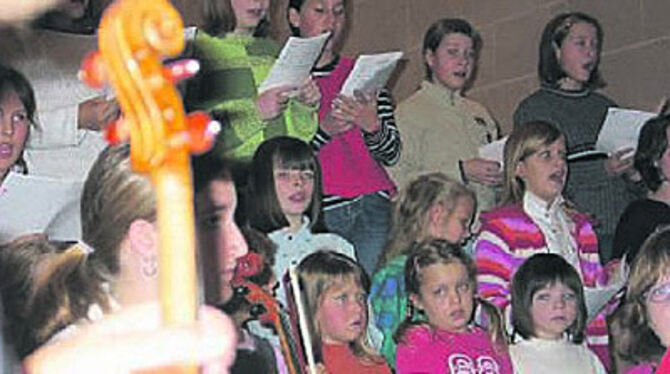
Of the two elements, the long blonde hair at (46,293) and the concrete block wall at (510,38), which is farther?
the concrete block wall at (510,38)

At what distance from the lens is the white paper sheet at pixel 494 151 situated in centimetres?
445

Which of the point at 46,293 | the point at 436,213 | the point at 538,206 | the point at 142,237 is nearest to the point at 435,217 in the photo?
the point at 436,213

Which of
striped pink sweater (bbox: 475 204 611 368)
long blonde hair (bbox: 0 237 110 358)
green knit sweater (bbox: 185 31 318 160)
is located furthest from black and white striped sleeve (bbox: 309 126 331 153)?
long blonde hair (bbox: 0 237 110 358)

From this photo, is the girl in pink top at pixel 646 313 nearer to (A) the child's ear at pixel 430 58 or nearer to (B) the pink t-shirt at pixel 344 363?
(B) the pink t-shirt at pixel 344 363

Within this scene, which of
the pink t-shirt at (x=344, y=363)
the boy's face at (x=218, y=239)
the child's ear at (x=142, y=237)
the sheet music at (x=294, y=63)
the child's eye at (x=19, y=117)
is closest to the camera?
the child's ear at (x=142, y=237)

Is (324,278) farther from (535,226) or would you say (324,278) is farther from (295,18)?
(295,18)

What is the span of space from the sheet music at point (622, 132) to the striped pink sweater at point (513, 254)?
0.41 m

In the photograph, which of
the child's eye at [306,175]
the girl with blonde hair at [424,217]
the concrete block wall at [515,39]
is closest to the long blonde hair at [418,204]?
the girl with blonde hair at [424,217]

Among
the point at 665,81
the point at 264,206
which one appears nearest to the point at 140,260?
the point at 264,206

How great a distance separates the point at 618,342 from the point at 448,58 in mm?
1079

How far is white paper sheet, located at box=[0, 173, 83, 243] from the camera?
2807mm

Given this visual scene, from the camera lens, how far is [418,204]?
13.2 ft

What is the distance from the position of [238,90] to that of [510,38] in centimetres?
244

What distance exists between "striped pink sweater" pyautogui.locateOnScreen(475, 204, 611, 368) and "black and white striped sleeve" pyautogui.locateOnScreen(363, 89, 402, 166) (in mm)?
304
